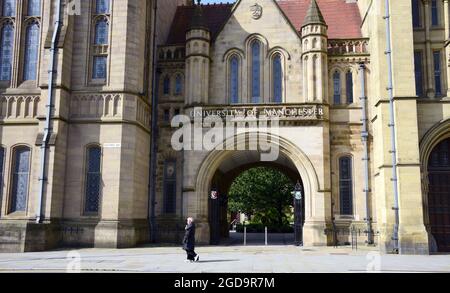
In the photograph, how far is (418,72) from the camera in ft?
72.6

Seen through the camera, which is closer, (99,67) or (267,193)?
(99,67)

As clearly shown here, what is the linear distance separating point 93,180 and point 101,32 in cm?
735

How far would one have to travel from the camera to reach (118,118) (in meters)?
21.7

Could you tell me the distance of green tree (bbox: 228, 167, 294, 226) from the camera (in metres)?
50.1

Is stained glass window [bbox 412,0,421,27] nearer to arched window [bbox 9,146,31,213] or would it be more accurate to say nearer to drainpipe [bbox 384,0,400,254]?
drainpipe [bbox 384,0,400,254]

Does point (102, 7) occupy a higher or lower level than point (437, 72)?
higher

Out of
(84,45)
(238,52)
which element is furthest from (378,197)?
(84,45)

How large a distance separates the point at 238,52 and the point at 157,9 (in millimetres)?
5390

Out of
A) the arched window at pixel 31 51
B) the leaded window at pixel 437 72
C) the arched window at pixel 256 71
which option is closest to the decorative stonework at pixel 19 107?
the arched window at pixel 31 51

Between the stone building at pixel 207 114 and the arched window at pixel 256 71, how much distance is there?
0.20ft

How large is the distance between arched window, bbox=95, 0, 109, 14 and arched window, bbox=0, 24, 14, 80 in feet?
15.1

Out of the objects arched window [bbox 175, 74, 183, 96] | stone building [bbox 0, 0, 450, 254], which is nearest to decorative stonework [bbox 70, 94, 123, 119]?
stone building [bbox 0, 0, 450, 254]

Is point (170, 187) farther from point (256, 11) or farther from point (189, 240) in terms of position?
point (256, 11)

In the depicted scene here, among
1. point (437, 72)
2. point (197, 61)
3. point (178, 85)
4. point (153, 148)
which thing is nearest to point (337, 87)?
point (437, 72)
